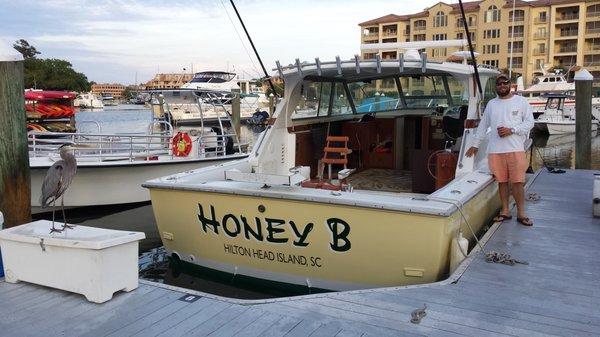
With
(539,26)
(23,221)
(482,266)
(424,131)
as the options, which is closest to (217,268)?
(23,221)

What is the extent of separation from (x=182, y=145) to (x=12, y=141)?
6.16m

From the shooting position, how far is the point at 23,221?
574cm

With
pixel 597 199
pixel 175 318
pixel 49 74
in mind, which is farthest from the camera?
pixel 49 74

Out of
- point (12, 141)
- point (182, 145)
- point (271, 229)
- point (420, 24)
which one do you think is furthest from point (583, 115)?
point (420, 24)

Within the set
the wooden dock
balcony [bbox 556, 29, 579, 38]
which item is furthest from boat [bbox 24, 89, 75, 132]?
balcony [bbox 556, 29, 579, 38]

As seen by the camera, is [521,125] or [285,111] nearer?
[521,125]

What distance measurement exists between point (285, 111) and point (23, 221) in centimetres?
349

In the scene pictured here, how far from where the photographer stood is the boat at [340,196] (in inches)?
185

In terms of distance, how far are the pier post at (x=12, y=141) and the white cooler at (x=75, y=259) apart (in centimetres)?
112

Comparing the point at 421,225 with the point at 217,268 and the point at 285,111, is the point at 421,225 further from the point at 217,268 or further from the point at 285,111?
the point at 285,111

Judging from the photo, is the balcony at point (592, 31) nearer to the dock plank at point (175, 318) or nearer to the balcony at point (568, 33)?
the balcony at point (568, 33)

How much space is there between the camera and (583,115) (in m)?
11.8

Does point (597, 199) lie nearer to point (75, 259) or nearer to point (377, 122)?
point (377, 122)

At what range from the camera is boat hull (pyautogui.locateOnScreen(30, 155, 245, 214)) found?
34.2 ft
